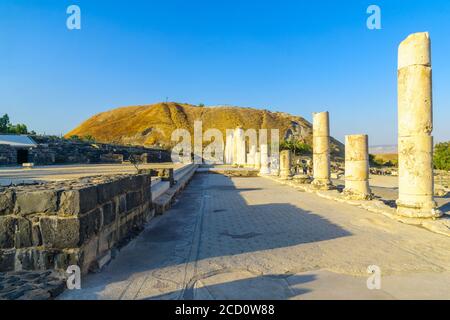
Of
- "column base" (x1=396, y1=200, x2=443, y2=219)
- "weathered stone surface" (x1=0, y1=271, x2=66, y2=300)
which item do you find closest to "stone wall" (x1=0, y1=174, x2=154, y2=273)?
"weathered stone surface" (x1=0, y1=271, x2=66, y2=300)

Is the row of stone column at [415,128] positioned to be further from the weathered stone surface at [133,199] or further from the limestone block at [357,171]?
the weathered stone surface at [133,199]

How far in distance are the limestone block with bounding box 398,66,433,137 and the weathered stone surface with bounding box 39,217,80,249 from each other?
704cm

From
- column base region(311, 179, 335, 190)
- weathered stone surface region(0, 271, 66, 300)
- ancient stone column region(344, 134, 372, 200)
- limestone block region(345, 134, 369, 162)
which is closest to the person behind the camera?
weathered stone surface region(0, 271, 66, 300)

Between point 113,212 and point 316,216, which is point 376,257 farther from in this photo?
point 113,212

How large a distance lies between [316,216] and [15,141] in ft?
93.6

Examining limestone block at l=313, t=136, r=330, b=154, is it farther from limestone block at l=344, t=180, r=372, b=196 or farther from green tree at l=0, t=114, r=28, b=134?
green tree at l=0, t=114, r=28, b=134

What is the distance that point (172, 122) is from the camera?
85.6 meters

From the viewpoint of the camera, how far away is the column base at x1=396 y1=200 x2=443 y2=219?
685 cm

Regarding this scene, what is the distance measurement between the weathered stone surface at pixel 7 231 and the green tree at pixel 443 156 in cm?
3891

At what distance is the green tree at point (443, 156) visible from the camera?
33.9 metres

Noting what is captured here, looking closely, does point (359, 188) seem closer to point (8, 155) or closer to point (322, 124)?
point (322, 124)

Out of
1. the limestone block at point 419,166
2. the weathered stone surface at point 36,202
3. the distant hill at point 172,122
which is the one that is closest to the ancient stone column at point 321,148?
the limestone block at point 419,166
